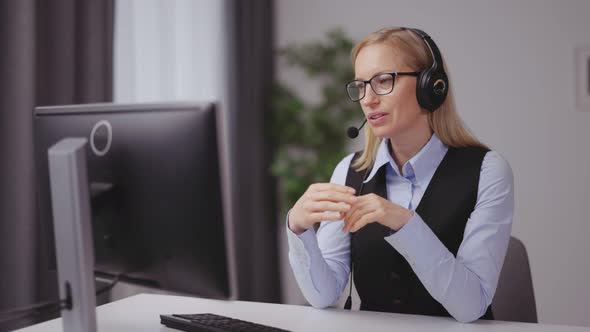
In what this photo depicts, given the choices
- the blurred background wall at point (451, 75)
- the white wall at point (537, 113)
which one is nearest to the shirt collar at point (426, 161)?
the blurred background wall at point (451, 75)

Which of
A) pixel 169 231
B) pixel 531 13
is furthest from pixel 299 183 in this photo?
pixel 169 231

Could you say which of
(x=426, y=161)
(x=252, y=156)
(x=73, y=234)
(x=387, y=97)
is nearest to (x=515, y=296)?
(x=426, y=161)

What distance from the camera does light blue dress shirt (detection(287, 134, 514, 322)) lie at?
1283 millimetres

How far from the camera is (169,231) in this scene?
1.01m

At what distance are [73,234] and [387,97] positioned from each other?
2.72ft

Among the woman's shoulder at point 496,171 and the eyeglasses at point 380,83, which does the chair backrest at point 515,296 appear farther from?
the eyeglasses at point 380,83

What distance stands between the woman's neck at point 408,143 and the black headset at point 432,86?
96mm

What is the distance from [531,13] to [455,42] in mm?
469

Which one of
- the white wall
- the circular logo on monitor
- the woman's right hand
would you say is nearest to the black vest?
the woman's right hand

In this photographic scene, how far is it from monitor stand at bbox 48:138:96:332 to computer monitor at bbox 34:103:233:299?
3.6 inches

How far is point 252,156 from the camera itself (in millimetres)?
3871

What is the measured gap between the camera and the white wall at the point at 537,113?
11.5 ft

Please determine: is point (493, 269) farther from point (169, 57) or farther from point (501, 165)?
point (169, 57)

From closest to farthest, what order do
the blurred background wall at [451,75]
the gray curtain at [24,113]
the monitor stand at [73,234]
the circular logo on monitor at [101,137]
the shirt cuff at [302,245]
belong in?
the monitor stand at [73,234] < the circular logo on monitor at [101,137] < the shirt cuff at [302,245] < the gray curtain at [24,113] < the blurred background wall at [451,75]
